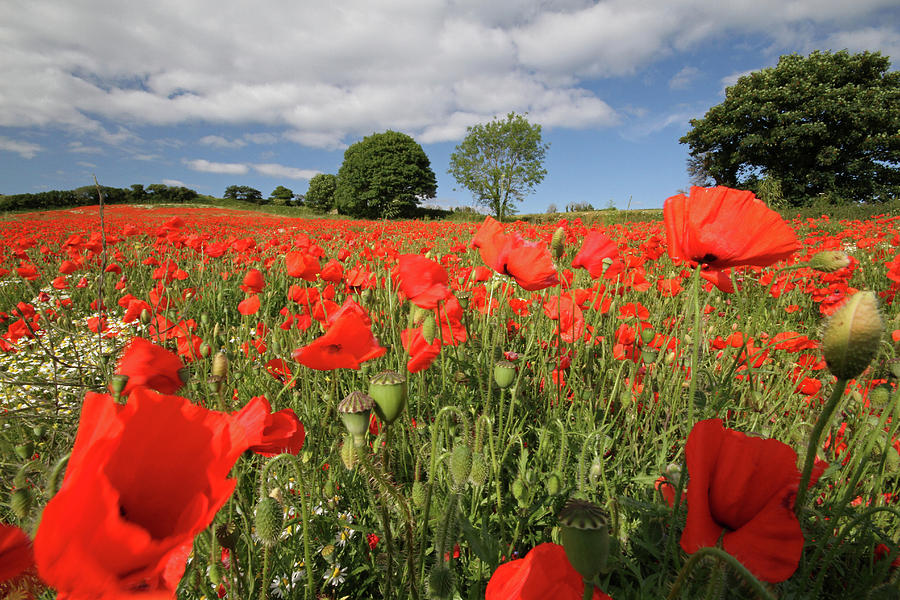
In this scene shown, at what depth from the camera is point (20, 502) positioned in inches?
33.6

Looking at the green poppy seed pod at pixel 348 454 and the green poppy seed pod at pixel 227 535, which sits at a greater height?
the green poppy seed pod at pixel 348 454

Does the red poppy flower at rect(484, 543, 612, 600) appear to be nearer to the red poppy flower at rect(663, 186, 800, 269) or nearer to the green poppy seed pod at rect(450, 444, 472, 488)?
the green poppy seed pod at rect(450, 444, 472, 488)

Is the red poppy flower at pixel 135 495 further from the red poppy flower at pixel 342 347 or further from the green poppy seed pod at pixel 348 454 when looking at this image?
the green poppy seed pod at pixel 348 454

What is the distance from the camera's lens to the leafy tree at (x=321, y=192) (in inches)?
2223

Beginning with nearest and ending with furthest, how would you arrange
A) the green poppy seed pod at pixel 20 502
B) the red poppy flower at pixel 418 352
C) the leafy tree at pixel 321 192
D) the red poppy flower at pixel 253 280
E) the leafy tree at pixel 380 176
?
the green poppy seed pod at pixel 20 502 → the red poppy flower at pixel 418 352 → the red poppy flower at pixel 253 280 → the leafy tree at pixel 380 176 → the leafy tree at pixel 321 192

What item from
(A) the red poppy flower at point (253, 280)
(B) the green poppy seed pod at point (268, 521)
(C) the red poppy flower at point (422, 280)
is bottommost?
(B) the green poppy seed pod at point (268, 521)

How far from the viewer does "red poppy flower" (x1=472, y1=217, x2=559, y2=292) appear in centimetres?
160

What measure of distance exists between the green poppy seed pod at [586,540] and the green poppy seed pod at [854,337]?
1.36 ft

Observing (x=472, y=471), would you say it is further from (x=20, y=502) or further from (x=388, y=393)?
(x=20, y=502)

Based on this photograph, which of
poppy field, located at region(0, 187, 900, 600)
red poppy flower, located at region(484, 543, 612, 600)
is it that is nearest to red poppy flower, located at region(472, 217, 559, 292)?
poppy field, located at region(0, 187, 900, 600)

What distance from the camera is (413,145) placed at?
42969 millimetres

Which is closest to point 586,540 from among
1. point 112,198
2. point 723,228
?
point 723,228

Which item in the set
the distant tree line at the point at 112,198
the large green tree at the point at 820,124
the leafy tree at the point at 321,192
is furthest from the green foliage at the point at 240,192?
the large green tree at the point at 820,124

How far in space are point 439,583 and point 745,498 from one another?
2.10 ft
